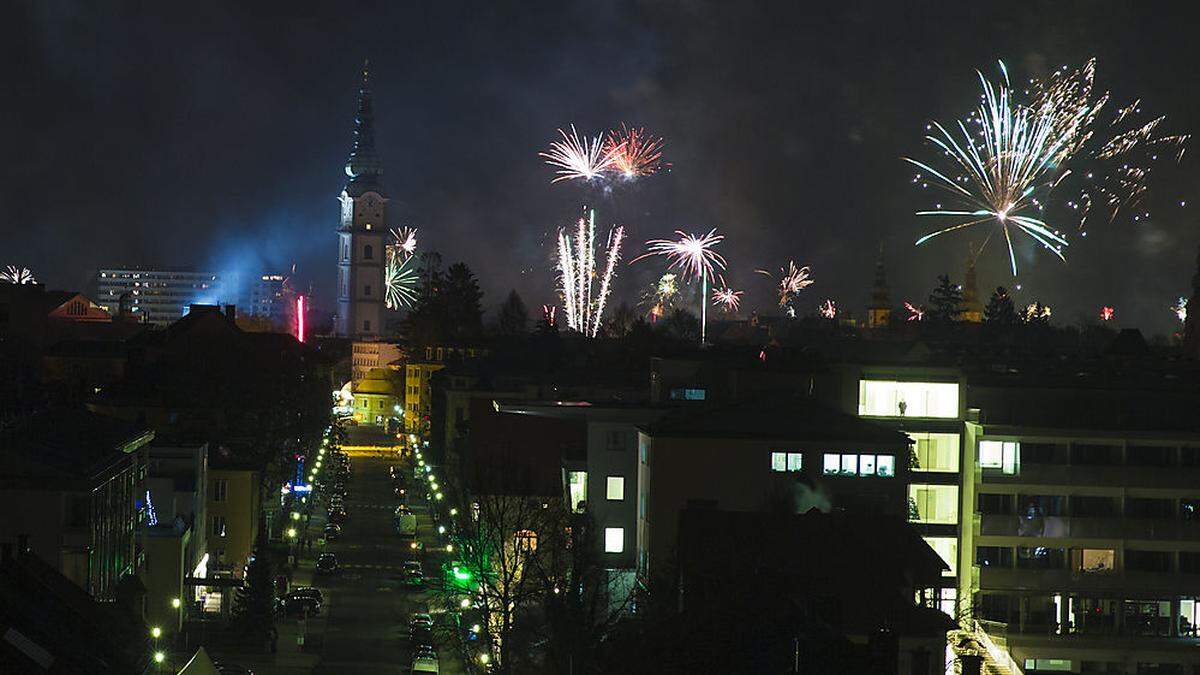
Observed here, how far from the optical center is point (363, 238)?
184 m

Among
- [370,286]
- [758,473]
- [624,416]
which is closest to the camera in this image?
[758,473]

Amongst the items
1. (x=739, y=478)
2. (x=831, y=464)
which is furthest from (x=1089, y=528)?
(x=739, y=478)

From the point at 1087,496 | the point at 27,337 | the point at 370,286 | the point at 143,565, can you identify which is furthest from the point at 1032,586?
the point at 370,286

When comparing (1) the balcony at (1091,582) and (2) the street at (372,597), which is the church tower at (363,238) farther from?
(1) the balcony at (1091,582)

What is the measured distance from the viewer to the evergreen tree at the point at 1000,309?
12481 cm

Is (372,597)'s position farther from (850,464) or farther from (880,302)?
(880,302)

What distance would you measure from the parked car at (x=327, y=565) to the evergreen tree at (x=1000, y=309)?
78124mm

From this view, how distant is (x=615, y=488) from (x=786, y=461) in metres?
6.15

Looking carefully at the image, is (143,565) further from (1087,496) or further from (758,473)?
(1087,496)

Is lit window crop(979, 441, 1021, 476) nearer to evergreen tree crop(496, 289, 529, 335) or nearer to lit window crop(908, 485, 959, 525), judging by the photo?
lit window crop(908, 485, 959, 525)

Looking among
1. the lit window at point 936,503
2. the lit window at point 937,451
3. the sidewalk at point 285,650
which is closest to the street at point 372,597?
the sidewalk at point 285,650

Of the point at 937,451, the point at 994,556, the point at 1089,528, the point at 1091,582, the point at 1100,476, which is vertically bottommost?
the point at 1091,582

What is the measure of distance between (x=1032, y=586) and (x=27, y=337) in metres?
72.7

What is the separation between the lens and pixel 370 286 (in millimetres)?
186625
